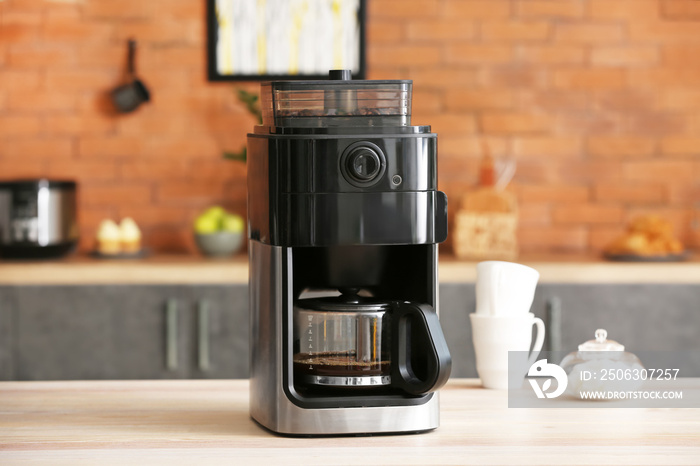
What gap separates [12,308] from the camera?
3.14 metres

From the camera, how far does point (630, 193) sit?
368 centimetres

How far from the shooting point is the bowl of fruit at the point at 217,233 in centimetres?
337

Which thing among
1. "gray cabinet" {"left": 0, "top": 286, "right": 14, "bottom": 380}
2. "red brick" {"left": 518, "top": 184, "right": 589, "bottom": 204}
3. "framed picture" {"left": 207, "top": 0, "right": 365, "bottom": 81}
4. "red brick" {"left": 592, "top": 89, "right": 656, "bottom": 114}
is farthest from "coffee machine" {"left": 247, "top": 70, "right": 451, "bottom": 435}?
"red brick" {"left": 592, "top": 89, "right": 656, "bottom": 114}

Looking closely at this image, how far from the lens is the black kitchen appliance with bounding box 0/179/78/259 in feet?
10.5

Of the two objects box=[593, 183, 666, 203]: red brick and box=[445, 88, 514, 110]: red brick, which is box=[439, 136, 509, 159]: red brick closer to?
box=[445, 88, 514, 110]: red brick

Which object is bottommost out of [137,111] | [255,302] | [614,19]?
[255,302]

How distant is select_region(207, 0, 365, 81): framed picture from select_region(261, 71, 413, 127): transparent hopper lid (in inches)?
90.9

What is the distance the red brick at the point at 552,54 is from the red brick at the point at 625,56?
0.06 meters

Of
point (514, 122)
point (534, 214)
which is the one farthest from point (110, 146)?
point (534, 214)

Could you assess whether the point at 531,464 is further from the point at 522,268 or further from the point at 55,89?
the point at 55,89

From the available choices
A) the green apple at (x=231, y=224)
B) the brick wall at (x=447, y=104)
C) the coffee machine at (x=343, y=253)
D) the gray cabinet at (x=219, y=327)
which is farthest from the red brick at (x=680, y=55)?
the coffee machine at (x=343, y=253)

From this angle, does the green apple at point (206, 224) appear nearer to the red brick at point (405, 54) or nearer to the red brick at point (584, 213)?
the red brick at point (405, 54)

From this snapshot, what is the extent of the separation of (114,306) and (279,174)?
6.72ft

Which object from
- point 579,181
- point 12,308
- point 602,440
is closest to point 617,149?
point 579,181
